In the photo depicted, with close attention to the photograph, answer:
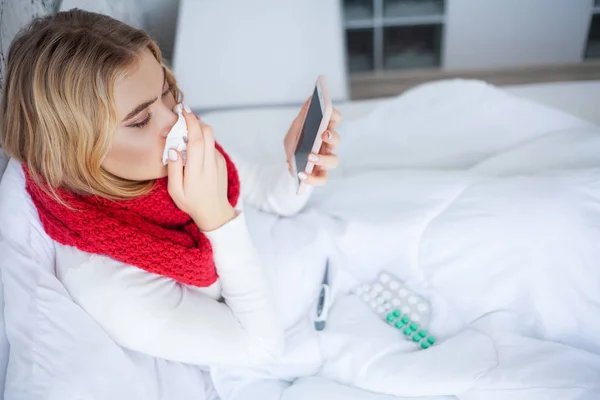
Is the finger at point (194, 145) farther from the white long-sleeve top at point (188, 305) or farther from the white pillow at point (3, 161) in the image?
the white pillow at point (3, 161)

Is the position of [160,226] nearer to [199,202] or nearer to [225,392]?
[199,202]

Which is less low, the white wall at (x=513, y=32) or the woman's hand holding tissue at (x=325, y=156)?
the woman's hand holding tissue at (x=325, y=156)

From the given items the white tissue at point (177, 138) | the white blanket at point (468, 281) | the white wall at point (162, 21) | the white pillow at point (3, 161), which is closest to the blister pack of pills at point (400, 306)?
the white blanket at point (468, 281)

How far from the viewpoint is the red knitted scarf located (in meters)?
0.75

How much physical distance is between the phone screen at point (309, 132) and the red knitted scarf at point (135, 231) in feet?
0.77

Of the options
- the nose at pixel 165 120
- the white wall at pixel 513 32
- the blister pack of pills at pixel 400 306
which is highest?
the nose at pixel 165 120

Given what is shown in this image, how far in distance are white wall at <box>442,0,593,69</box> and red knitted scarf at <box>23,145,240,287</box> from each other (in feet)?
A: 5.13

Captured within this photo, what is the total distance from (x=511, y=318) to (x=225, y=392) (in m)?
0.48

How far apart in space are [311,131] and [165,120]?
28 centimetres

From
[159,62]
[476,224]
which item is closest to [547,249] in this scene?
[476,224]

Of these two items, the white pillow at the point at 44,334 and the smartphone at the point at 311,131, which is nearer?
the white pillow at the point at 44,334

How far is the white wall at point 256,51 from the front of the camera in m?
1.52

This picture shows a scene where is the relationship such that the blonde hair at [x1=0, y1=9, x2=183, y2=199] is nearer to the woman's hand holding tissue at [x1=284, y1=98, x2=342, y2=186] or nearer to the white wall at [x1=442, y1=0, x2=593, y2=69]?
the woman's hand holding tissue at [x1=284, y1=98, x2=342, y2=186]

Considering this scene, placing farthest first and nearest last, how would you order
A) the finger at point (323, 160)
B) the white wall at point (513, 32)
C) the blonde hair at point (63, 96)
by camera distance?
the white wall at point (513, 32), the finger at point (323, 160), the blonde hair at point (63, 96)
